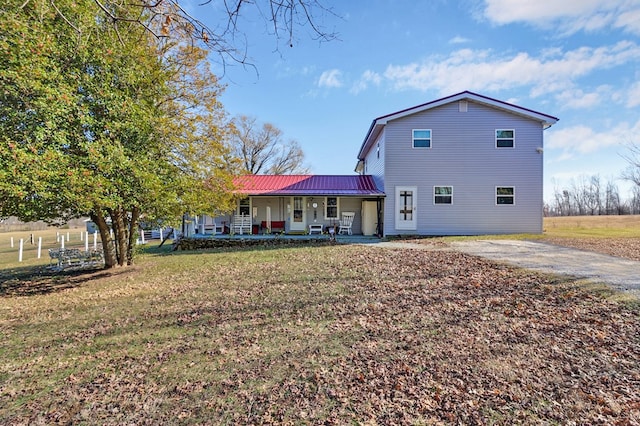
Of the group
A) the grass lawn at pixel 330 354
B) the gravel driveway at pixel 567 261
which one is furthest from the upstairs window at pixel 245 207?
the gravel driveway at pixel 567 261

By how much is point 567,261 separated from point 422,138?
8.63 m

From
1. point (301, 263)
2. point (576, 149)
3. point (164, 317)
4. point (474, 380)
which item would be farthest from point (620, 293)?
point (576, 149)

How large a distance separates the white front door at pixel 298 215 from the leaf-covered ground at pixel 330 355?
34.5 ft

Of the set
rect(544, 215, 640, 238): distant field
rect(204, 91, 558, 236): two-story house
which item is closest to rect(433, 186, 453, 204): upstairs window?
rect(204, 91, 558, 236): two-story house

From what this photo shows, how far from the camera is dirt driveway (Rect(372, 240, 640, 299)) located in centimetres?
611

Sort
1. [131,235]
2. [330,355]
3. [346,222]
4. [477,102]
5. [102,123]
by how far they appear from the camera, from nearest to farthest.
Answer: [330,355] → [102,123] → [131,235] → [477,102] → [346,222]

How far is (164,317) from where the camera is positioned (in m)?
5.01

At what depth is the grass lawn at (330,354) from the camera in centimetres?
257

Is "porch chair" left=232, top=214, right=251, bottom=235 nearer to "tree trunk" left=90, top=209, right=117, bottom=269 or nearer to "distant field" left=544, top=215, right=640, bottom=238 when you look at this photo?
"tree trunk" left=90, top=209, right=117, bottom=269

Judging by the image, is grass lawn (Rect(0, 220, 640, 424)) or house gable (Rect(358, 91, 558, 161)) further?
house gable (Rect(358, 91, 558, 161))

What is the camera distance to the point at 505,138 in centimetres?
1487

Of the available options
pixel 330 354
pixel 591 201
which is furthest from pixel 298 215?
pixel 591 201

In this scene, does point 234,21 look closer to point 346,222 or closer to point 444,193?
→ point 444,193

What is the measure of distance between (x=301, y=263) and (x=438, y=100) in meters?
10.8
